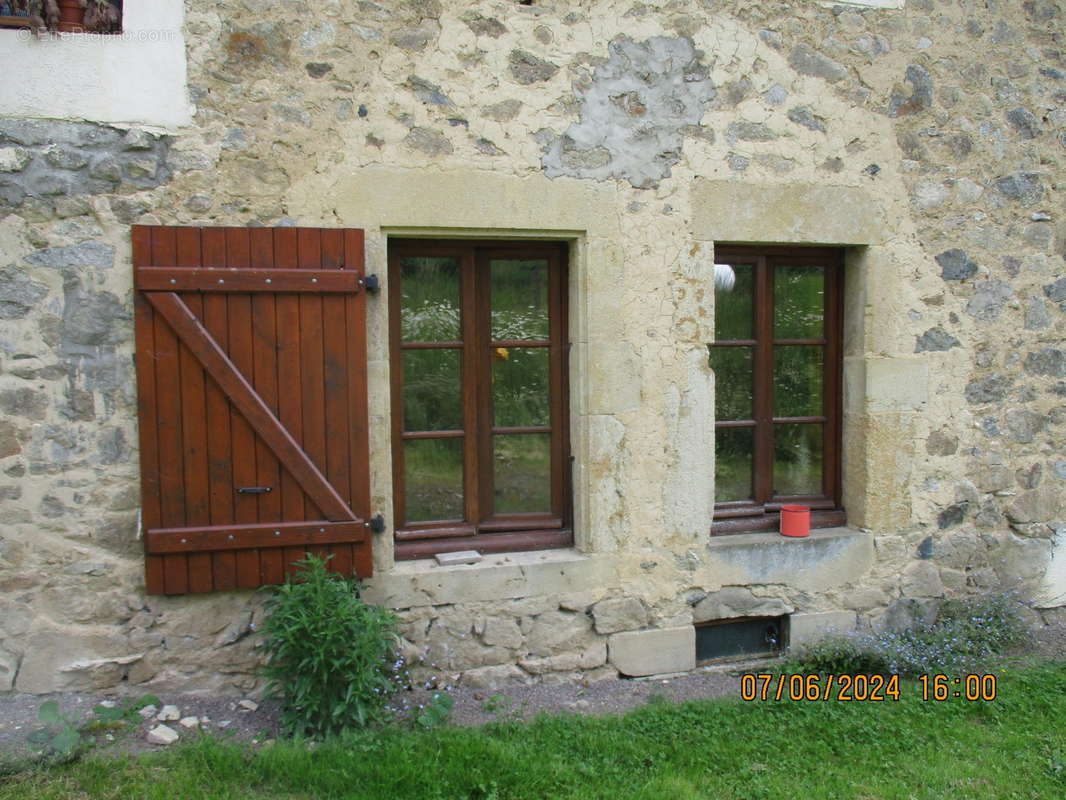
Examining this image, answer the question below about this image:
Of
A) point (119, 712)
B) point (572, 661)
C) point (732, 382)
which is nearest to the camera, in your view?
point (119, 712)

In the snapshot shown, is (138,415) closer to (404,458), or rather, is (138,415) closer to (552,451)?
(404,458)

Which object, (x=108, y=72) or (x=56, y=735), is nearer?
(x=56, y=735)

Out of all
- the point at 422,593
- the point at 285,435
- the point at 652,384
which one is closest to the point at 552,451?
the point at 652,384

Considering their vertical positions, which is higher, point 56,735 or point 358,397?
point 358,397

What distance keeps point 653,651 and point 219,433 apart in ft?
7.09

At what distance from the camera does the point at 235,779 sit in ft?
9.05

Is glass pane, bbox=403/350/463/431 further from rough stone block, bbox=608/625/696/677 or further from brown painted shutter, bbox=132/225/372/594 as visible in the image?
rough stone block, bbox=608/625/696/677

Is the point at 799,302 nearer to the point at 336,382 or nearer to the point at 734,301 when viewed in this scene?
the point at 734,301

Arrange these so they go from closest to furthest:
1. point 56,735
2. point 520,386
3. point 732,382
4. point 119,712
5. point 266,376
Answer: point 56,735 → point 119,712 → point 266,376 → point 520,386 → point 732,382

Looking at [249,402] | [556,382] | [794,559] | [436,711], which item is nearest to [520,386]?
[556,382]

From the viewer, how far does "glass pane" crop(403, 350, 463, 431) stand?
3568 mm

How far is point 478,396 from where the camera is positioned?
3637 mm

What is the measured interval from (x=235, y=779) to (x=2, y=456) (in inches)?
60.0

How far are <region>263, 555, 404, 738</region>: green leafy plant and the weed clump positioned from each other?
6.41 ft
